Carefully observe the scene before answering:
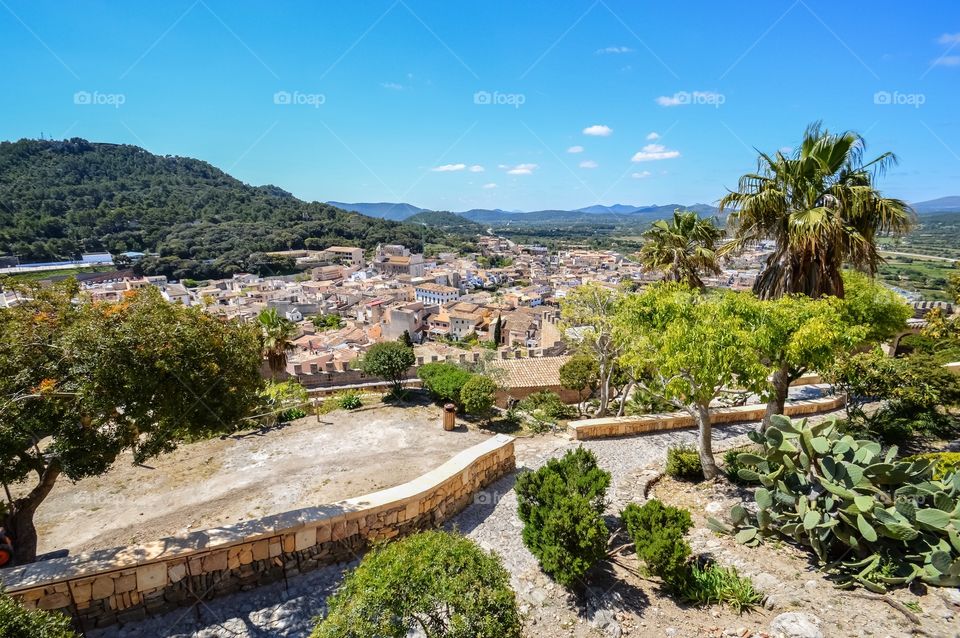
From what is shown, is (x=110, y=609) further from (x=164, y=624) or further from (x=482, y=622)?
(x=482, y=622)

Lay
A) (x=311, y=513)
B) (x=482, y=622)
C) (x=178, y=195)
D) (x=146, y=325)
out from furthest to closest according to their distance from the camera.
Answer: (x=178, y=195) < (x=311, y=513) < (x=146, y=325) < (x=482, y=622)

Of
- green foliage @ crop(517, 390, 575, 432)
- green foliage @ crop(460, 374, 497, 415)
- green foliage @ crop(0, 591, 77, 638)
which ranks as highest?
green foliage @ crop(0, 591, 77, 638)

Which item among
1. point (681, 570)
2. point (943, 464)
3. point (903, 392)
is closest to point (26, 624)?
point (681, 570)

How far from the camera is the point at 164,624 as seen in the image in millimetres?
5184

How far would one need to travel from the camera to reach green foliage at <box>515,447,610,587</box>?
5453 mm

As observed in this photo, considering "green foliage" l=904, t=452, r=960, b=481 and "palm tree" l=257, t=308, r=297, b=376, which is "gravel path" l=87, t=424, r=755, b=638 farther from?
"palm tree" l=257, t=308, r=297, b=376

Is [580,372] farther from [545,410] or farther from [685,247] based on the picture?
[685,247]

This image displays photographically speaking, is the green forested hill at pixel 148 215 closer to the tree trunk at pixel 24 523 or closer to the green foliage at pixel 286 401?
the green foliage at pixel 286 401

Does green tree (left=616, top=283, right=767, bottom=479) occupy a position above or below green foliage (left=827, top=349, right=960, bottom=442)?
above

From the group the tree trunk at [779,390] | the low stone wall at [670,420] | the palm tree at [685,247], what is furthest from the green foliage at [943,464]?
the palm tree at [685,247]

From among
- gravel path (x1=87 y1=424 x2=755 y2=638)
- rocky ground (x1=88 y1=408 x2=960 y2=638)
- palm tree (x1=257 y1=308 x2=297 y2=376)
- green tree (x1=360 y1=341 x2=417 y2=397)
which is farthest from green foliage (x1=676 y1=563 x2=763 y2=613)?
palm tree (x1=257 y1=308 x2=297 y2=376)

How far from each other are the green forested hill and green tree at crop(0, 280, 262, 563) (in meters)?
104

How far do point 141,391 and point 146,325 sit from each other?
77 centimetres

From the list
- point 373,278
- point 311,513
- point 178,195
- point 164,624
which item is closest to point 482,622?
point 311,513
